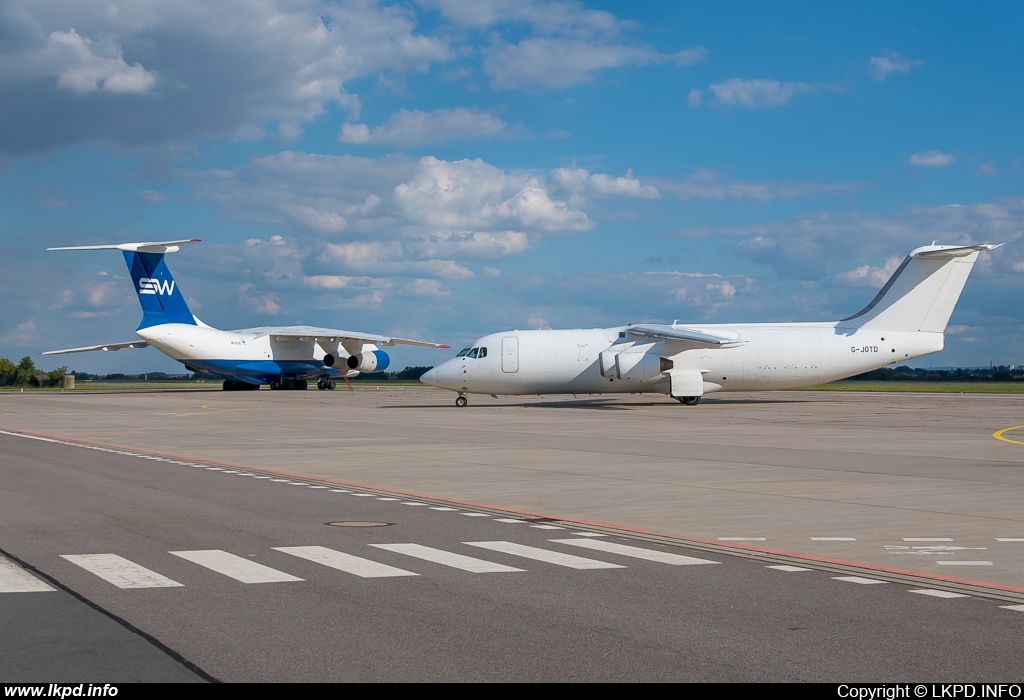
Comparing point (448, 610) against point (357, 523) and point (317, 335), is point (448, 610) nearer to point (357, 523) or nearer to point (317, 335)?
point (357, 523)

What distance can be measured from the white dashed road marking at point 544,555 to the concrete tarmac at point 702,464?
197 centimetres

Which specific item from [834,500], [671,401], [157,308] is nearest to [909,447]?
[834,500]

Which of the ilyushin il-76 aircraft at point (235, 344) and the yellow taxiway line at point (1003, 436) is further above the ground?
the ilyushin il-76 aircraft at point (235, 344)

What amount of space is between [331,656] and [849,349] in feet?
146

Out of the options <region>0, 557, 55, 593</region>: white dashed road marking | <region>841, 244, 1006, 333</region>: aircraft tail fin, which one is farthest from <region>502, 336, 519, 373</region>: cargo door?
<region>0, 557, 55, 593</region>: white dashed road marking

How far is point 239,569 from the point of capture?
925 cm

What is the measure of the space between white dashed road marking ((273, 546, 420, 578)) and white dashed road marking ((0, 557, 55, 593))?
2375 millimetres

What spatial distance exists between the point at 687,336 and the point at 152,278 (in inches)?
1536

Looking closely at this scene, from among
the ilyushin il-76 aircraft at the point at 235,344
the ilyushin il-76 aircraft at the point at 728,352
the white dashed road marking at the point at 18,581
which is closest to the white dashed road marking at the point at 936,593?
the white dashed road marking at the point at 18,581

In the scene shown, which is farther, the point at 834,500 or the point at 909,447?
the point at 909,447

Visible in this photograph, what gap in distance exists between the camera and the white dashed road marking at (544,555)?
375 inches

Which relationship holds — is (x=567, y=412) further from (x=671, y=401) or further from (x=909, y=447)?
(x=909, y=447)

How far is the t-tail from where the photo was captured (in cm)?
6681

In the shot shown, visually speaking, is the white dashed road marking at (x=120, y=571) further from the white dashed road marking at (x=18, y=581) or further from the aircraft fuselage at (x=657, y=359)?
the aircraft fuselage at (x=657, y=359)
